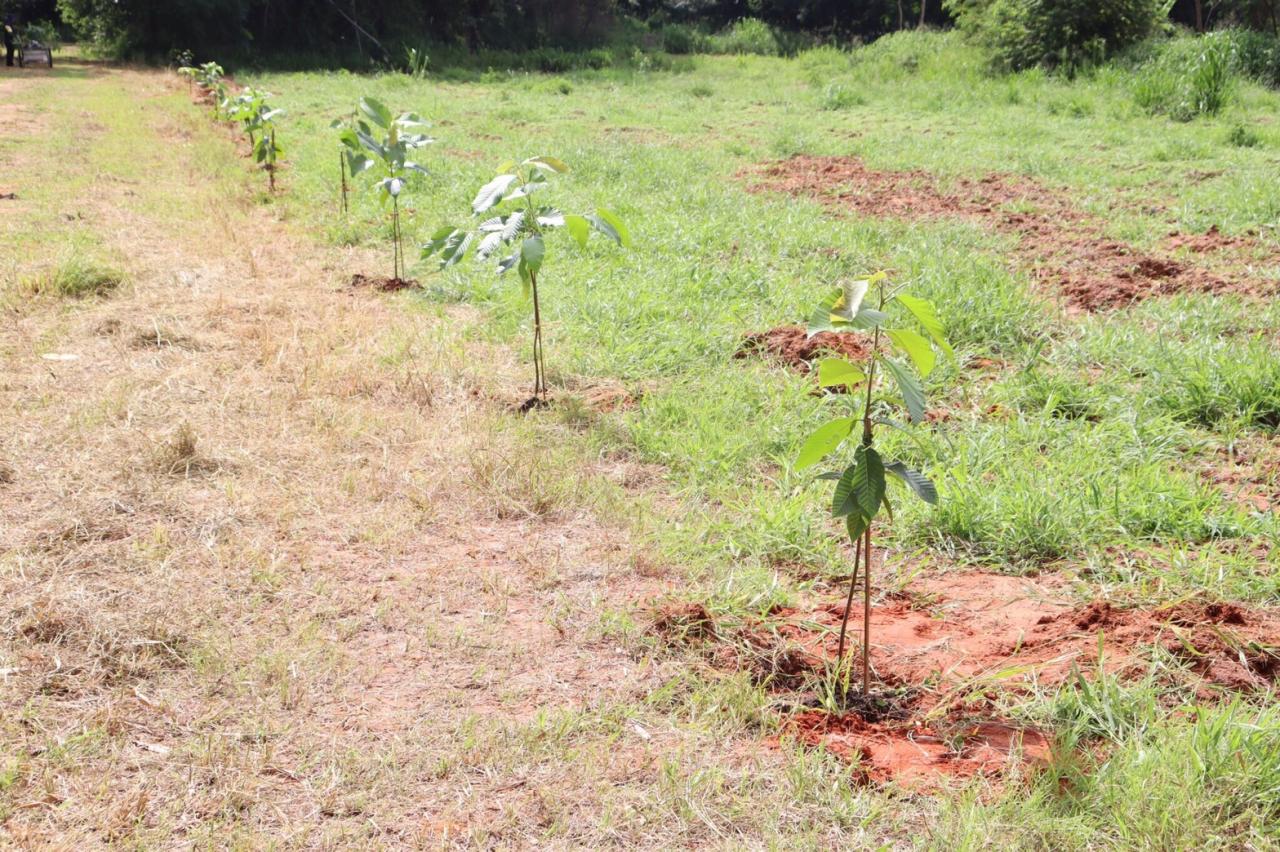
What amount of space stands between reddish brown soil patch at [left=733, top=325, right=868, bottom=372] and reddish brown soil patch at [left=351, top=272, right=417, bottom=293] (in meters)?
2.01

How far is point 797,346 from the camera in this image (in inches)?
176

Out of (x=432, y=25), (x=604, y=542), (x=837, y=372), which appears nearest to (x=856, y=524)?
(x=837, y=372)

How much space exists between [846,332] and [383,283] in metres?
2.53

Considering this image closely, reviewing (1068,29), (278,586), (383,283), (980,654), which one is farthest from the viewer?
(1068,29)

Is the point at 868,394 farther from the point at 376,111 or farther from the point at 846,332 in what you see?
the point at 376,111

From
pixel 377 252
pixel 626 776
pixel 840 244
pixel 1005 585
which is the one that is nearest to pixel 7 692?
pixel 626 776

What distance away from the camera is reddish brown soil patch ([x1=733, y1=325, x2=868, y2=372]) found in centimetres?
433

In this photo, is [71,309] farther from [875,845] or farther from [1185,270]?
[1185,270]

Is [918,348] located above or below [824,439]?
above

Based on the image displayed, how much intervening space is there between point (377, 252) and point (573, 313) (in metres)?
2.00

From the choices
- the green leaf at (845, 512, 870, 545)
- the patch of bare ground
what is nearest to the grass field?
the patch of bare ground

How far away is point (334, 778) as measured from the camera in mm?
1986

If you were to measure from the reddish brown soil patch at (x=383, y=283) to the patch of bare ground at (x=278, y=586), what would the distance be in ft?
3.48

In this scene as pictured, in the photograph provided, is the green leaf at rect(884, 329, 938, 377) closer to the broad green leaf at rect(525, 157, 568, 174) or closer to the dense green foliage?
the broad green leaf at rect(525, 157, 568, 174)
